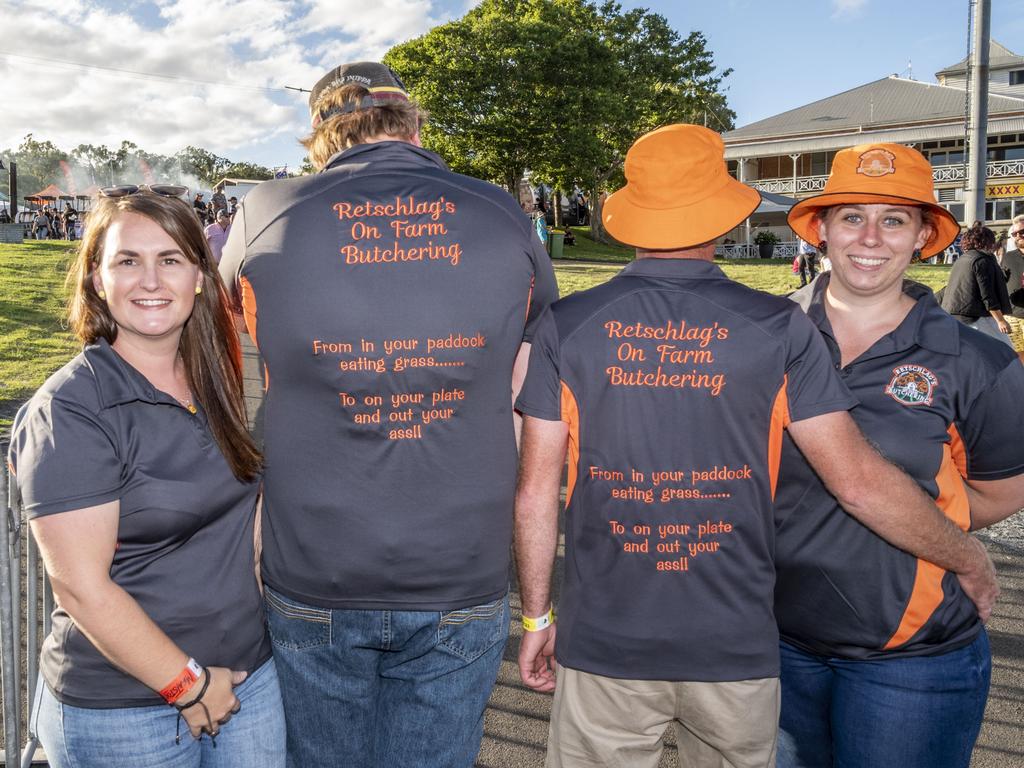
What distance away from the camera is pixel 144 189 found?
2.31m

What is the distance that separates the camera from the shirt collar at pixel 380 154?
2.16 metres

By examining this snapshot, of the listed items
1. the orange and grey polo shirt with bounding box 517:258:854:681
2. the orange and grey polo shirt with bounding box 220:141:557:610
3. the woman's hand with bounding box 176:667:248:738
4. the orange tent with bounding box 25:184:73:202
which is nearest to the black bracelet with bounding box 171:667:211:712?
the woman's hand with bounding box 176:667:248:738

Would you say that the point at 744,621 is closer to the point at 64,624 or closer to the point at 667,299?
the point at 667,299

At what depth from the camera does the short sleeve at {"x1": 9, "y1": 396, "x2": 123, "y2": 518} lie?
1860mm

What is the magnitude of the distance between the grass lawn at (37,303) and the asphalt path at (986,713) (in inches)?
159

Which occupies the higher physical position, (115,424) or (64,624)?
(115,424)

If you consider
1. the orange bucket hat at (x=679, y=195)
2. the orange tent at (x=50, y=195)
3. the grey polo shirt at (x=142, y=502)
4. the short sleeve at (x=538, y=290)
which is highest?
the orange tent at (x=50, y=195)

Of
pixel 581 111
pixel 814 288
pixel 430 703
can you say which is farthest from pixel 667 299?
pixel 581 111

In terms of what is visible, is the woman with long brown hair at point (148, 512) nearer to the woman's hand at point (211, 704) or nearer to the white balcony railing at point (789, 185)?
the woman's hand at point (211, 704)

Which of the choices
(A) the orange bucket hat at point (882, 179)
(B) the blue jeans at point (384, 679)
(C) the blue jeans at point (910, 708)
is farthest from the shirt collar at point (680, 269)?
(C) the blue jeans at point (910, 708)

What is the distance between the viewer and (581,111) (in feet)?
125

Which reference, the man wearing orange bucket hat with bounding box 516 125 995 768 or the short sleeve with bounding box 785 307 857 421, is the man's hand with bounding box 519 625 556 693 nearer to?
the man wearing orange bucket hat with bounding box 516 125 995 768

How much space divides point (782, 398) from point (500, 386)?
28.3 inches

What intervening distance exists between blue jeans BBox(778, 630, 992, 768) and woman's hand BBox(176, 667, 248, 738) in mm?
1688
